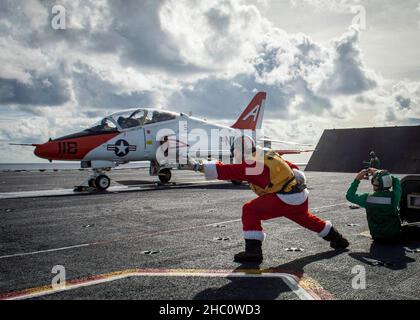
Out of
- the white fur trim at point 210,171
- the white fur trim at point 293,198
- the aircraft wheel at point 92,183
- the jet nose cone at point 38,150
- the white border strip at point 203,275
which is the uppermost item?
the jet nose cone at point 38,150

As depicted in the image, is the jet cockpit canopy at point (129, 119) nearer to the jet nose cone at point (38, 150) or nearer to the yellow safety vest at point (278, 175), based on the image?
the jet nose cone at point (38, 150)

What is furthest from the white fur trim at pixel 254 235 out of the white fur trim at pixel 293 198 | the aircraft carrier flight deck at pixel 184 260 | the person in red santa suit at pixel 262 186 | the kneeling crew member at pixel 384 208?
the kneeling crew member at pixel 384 208

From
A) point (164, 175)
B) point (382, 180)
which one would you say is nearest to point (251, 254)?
point (382, 180)

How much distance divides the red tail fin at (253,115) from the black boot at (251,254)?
19.9m

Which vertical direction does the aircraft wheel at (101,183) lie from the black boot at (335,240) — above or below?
above

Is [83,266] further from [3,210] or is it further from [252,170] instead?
[3,210]

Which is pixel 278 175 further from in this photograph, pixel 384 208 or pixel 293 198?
pixel 384 208

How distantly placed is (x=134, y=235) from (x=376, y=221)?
4.36 meters

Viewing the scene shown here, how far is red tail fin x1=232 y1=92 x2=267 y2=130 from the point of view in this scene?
24.9m

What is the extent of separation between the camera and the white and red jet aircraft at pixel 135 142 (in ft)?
48.6

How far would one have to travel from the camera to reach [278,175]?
5398 millimetres

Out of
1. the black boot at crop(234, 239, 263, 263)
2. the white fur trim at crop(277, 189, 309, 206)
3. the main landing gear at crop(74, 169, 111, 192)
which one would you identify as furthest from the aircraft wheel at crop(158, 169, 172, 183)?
the black boot at crop(234, 239, 263, 263)
